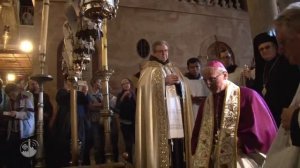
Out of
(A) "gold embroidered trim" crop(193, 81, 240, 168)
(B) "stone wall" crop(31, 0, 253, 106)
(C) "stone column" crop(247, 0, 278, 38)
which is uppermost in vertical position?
(B) "stone wall" crop(31, 0, 253, 106)

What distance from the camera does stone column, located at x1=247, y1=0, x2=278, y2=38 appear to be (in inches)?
238

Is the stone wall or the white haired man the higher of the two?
the stone wall

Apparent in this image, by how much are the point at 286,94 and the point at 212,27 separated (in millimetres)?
11704

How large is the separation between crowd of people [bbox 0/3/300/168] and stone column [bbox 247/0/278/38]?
0.64 metres

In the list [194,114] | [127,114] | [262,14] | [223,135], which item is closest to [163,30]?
[127,114]

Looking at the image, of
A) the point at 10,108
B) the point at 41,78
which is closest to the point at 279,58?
the point at 41,78

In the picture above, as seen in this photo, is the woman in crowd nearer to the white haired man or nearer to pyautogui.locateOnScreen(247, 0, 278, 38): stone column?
pyautogui.locateOnScreen(247, 0, 278, 38): stone column

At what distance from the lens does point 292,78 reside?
3762 millimetres

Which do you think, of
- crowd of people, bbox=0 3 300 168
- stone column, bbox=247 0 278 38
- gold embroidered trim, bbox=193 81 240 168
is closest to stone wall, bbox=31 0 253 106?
crowd of people, bbox=0 3 300 168

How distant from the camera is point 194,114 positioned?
21.2 feet

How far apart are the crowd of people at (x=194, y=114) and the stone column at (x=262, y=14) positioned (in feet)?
2.10

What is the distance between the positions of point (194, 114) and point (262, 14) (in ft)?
5.89

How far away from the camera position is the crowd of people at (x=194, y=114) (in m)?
2.16

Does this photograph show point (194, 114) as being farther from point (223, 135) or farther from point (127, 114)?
point (223, 135)
